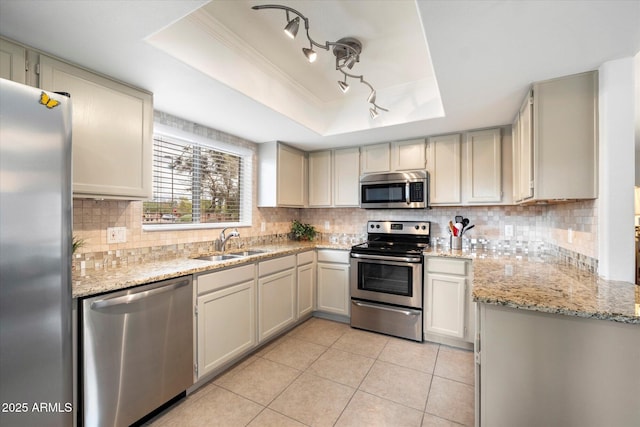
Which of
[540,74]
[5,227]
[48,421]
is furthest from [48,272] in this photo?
[540,74]

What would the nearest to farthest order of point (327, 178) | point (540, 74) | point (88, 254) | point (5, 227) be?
point (5, 227) < point (540, 74) < point (88, 254) < point (327, 178)

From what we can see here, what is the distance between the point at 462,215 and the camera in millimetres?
3150

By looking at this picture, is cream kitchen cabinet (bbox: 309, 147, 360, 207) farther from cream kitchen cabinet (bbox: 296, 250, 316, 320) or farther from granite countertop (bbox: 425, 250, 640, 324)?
granite countertop (bbox: 425, 250, 640, 324)

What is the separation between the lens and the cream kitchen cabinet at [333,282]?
10.4 feet

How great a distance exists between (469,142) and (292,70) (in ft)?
6.34

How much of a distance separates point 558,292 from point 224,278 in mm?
2088

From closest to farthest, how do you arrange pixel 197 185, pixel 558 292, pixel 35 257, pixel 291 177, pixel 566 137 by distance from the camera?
pixel 35 257 < pixel 558 292 < pixel 566 137 < pixel 197 185 < pixel 291 177

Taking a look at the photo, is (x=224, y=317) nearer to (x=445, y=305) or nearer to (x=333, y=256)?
(x=333, y=256)

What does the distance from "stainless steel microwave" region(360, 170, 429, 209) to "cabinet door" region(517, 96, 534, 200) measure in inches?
36.9

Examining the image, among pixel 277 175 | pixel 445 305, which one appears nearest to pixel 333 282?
pixel 445 305

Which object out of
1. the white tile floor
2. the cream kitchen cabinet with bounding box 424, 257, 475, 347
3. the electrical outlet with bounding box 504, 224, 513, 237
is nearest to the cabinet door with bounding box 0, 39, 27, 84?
the white tile floor

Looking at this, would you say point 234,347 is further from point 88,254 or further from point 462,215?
point 462,215

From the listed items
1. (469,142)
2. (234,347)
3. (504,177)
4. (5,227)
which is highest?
(469,142)

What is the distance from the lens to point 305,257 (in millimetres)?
3191
